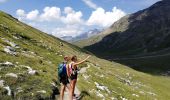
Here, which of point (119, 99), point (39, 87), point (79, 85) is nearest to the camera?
point (39, 87)

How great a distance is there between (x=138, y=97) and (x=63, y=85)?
2835cm

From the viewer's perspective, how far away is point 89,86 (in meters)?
40.3

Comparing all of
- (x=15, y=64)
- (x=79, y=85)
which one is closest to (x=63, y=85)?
(x=15, y=64)

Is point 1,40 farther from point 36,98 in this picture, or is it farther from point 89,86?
point 36,98

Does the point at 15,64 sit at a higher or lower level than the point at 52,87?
higher

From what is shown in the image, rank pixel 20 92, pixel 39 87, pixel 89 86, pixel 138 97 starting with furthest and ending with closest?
pixel 138 97, pixel 89 86, pixel 39 87, pixel 20 92

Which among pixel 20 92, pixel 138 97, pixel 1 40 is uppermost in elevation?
pixel 1 40

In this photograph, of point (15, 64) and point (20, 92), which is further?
point (15, 64)

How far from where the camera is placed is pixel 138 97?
5269 centimetres

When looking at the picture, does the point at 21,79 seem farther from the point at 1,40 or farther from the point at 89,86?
the point at 1,40

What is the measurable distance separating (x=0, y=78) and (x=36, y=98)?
3.44 metres

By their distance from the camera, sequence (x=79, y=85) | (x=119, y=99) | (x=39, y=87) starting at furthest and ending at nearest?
(x=119, y=99) < (x=79, y=85) < (x=39, y=87)

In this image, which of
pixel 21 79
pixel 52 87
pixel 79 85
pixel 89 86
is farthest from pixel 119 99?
pixel 21 79

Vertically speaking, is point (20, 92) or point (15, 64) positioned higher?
point (15, 64)
